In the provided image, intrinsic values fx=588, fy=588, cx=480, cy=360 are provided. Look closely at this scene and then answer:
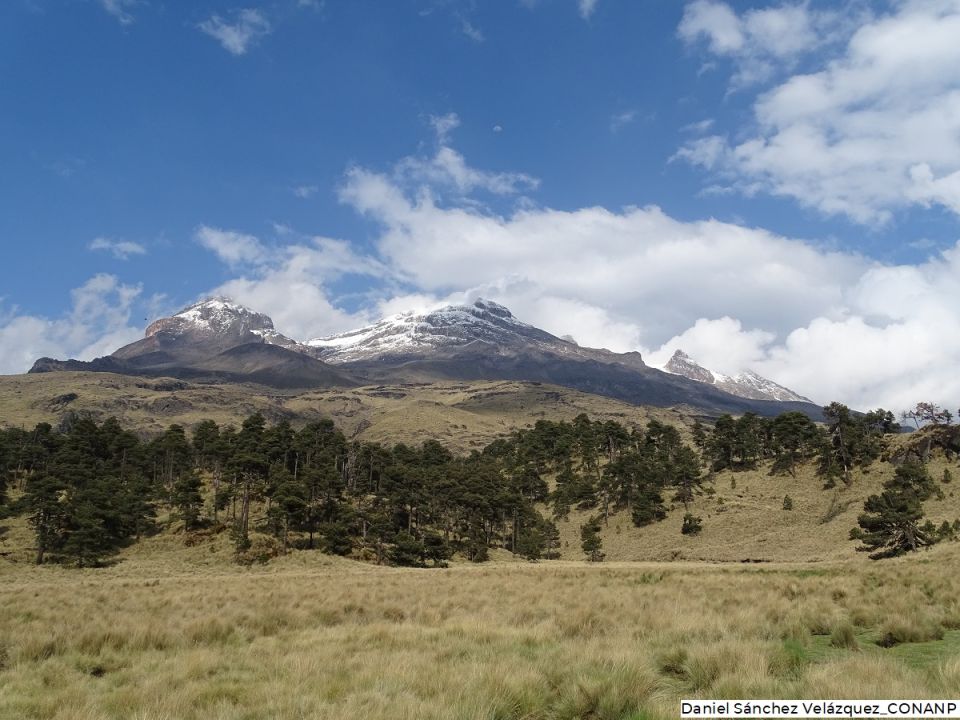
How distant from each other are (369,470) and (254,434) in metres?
18.3

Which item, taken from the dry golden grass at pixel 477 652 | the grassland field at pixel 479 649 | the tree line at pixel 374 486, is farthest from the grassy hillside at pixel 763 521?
the dry golden grass at pixel 477 652

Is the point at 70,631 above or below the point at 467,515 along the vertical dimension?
above

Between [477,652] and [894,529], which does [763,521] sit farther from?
[477,652]

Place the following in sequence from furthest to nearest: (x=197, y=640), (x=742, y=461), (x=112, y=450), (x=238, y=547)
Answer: (x=742, y=461) < (x=112, y=450) < (x=238, y=547) < (x=197, y=640)

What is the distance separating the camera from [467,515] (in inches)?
3098

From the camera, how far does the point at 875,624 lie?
38.7 feet

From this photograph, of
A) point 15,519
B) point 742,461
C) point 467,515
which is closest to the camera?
point 15,519

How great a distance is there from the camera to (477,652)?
385 inches

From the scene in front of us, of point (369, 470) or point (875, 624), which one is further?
point (369, 470)

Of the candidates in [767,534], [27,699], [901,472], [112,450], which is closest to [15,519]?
[112,450]

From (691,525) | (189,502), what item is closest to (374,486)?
(189,502)

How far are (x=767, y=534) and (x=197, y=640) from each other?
65.7m

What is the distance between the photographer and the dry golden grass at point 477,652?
22.1ft

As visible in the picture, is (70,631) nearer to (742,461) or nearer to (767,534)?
(767,534)
